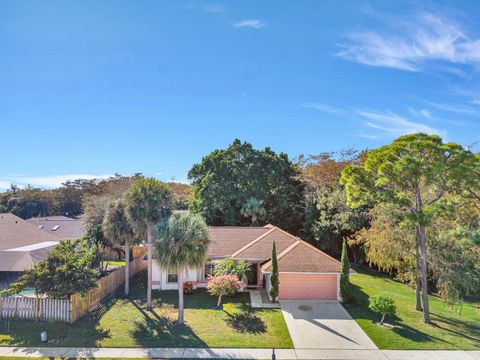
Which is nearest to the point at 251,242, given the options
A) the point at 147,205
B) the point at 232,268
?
the point at 232,268

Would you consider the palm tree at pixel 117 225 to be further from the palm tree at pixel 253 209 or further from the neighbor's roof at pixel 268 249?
the palm tree at pixel 253 209

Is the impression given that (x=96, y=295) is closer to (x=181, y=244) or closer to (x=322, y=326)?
(x=181, y=244)

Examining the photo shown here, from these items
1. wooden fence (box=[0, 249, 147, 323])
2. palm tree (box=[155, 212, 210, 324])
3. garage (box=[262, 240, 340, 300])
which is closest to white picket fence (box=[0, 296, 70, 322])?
wooden fence (box=[0, 249, 147, 323])

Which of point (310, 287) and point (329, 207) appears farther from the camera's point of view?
point (329, 207)

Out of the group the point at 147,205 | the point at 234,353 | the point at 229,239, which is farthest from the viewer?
the point at 229,239

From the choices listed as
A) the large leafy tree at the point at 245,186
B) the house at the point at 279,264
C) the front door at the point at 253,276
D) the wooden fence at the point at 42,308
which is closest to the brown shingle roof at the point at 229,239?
the house at the point at 279,264

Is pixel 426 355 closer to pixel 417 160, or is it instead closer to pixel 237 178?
Answer: pixel 417 160
